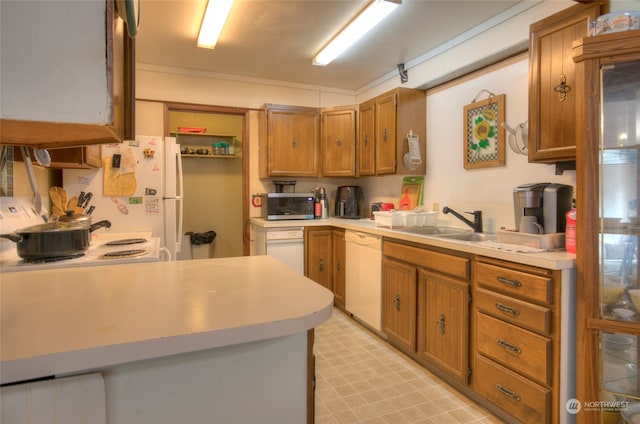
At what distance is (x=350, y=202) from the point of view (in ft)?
13.7

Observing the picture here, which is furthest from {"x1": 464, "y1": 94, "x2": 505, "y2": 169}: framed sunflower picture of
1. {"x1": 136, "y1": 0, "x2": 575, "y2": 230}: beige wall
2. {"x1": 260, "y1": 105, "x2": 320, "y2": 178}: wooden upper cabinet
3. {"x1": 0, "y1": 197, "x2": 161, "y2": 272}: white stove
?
{"x1": 0, "y1": 197, "x2": 161, "y2": 272}: white stove

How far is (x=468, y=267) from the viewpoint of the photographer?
2.06 metres

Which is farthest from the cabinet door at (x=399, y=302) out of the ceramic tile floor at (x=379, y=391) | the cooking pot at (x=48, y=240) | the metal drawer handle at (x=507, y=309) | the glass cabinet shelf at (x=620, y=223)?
the cooking pot at (x=48, y=240)

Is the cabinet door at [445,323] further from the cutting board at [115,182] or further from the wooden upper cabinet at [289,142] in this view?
the cutting board at [115,182]

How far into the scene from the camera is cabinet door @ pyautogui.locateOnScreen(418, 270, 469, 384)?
2.09 metres

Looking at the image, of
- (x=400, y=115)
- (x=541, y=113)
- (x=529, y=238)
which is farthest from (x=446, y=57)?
(x=529, y=238)

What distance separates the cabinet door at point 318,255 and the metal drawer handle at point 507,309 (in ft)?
6.64

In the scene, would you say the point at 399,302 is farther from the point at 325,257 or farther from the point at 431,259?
the point at 325,257

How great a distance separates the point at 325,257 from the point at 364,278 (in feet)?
2.17

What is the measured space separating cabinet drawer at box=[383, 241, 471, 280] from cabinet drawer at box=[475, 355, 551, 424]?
487 millimetres

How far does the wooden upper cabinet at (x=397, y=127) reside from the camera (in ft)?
10.6

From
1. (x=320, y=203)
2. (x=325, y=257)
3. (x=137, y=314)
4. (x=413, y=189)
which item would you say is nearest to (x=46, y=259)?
(x=137, y=314)

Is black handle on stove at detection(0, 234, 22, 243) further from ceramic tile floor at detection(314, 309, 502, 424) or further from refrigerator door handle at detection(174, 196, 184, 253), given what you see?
ceramic tile floor at detection(314, 309, 502, 424)

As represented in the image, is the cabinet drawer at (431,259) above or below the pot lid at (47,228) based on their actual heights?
below
